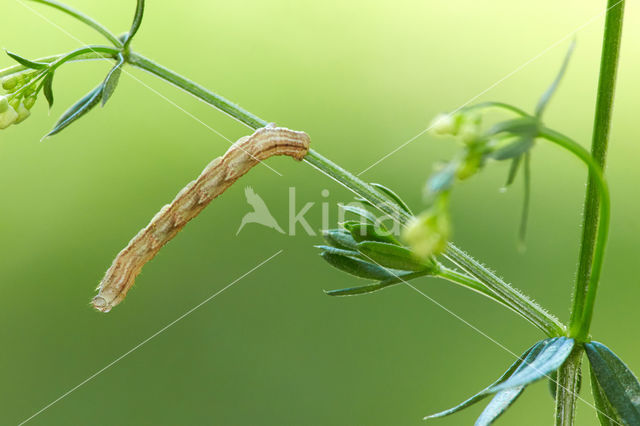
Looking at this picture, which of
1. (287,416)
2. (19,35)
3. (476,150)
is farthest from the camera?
(19,35)

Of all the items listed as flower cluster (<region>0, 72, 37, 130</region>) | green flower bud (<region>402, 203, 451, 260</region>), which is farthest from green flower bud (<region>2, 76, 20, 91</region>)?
green flower bud (<region>402, 203, 451, 260</region>)

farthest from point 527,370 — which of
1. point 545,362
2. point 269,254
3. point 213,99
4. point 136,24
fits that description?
point 269,254

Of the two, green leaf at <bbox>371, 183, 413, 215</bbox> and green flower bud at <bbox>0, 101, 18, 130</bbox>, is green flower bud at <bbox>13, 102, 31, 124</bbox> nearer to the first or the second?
green flower bud at <bbox>0, 101, 18, 130</bbox>

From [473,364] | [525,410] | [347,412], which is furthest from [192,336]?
[525,410]

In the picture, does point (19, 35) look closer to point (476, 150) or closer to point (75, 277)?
point (75, 277)

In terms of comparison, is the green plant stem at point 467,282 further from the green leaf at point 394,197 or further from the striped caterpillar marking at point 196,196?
the striped caterpillar marking at point 196,196

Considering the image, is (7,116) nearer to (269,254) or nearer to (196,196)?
(196,196)
